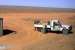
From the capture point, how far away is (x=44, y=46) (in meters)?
14.5

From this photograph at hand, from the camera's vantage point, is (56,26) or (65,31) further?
(56,26)

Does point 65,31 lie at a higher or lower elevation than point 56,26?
lower

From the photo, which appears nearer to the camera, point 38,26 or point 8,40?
point 8,40

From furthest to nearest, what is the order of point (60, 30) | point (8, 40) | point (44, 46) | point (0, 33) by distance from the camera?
point (60, 30), point (0, 33), point (8, 40), point (44, 46)

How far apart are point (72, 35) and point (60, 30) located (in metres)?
1.49

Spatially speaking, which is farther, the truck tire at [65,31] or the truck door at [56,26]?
the truck door at [56,26]

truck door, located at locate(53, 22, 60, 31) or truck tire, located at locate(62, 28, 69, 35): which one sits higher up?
truck door, located at locate(53, 22, 60, 31)

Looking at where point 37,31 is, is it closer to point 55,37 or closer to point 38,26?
point 38,26

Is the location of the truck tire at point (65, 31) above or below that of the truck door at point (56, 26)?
below

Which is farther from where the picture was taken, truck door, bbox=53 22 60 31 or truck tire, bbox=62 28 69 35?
truck door, bbox=53 22 60 31

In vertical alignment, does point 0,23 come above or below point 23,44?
above

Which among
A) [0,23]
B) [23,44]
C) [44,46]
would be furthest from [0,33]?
[44,46]

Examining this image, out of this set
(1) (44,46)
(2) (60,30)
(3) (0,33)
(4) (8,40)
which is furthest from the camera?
(2) (60,30)

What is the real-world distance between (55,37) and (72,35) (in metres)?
1.60
